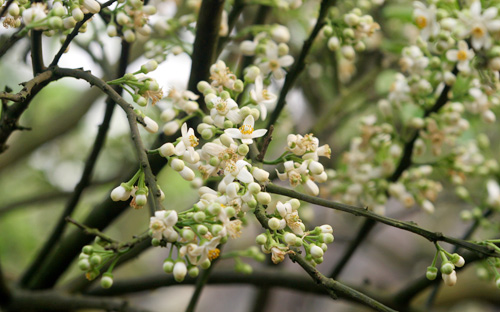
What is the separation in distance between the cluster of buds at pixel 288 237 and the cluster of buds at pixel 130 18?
0.46m

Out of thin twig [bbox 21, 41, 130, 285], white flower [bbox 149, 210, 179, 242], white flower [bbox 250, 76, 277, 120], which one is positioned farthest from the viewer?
thin twig [bbox 21, 41, 130, 285]

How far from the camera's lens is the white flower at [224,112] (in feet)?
2.45

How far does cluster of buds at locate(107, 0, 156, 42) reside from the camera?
35.1 inches

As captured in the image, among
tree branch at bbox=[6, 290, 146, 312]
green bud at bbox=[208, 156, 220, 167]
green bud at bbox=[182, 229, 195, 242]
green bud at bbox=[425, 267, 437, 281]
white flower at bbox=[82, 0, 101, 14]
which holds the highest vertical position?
white flower at bbox=[82, 0, 101, 14]

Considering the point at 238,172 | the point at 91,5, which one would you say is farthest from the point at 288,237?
the point at 91,5

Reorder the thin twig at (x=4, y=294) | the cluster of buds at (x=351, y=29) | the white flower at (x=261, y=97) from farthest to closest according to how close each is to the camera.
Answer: the thin twig at (x=4, y=294) < the cluster of buds at (x=351, y=29) < the white flower at (x=261, y=97)

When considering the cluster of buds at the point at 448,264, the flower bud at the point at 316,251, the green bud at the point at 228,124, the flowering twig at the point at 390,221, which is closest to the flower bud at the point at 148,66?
the green bud at the point at 228,124

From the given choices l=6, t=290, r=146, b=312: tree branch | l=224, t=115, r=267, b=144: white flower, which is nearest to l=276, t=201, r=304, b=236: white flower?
l=224, t=115, r=267, b=144: white flower

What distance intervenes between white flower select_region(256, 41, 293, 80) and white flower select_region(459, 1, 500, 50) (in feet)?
1.16

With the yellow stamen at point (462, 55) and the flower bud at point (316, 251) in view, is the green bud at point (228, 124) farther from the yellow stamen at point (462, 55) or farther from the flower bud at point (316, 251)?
the yellow stamen at point (462, 55)

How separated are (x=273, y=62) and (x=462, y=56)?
1.30ft

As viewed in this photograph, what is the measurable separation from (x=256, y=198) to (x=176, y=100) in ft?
0.99

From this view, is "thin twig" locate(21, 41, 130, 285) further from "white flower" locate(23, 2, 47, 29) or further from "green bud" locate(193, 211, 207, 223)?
"green bud" locate(193, 211, 207, 223)

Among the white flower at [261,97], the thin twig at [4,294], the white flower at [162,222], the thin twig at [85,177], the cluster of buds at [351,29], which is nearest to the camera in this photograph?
the white flower at [162,222]
